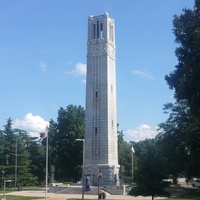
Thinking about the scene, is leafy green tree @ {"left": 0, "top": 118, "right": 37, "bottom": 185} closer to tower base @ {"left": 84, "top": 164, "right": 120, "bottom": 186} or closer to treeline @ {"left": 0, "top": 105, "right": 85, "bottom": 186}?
treeline @ {"left": 0, "top": 105, "right": 85, "bottom": 186}

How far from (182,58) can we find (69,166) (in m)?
50.2

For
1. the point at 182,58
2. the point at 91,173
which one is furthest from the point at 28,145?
the point at 182,58

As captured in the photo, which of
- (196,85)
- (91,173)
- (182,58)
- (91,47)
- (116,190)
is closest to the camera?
(196,85)

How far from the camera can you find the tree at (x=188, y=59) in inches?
995

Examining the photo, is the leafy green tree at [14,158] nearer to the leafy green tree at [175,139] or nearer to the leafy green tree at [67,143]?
the leafy green tree at [67,143]

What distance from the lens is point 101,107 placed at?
57562 millimetres

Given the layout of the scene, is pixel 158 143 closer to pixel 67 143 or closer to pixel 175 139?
pixel 175 139

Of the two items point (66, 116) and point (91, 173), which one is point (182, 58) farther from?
point (66, 116)

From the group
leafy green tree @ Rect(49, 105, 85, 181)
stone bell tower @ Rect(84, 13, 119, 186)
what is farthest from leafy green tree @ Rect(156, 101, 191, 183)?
leafy green tree @ Rect(49, 105, 85, 181)

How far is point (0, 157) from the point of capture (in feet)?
243

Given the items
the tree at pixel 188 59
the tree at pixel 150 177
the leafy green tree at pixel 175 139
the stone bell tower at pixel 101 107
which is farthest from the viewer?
the stone bell tower at pixel 101 107

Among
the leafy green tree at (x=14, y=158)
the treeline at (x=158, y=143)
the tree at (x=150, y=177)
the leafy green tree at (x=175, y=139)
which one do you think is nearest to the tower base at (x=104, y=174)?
the treeline at (x=158, y=143)

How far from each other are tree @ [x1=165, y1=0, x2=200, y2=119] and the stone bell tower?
28.9 meters

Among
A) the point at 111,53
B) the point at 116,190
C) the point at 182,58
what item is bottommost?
the point at 116,190
